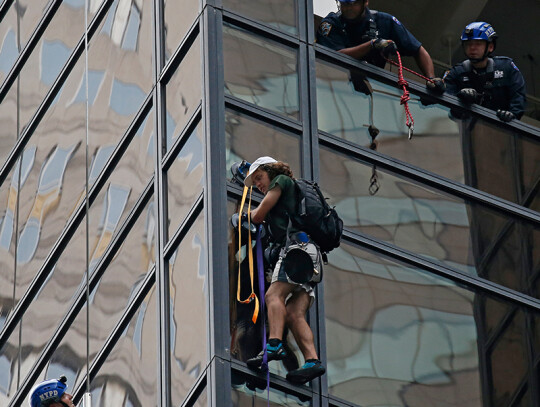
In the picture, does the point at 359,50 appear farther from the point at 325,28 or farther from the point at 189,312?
the point at 189,312

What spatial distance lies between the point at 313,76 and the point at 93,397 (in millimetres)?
3467

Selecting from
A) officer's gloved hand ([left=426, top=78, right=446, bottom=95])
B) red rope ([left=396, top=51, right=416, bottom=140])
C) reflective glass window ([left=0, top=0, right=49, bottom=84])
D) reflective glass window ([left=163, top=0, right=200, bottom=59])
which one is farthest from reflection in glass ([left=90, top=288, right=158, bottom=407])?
reflective glass window ([left=0, top=0, right=49, bottom=84])

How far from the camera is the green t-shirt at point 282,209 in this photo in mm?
17047

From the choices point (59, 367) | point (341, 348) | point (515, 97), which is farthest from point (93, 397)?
point (515, 97)

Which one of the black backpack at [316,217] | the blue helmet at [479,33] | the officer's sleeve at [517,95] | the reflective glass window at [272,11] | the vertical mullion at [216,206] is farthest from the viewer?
the blue helmet at [479,33]

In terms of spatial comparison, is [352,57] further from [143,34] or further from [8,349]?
[8,349]

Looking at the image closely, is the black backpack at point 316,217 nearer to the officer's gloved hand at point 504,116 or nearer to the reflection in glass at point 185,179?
the reflection in glass at point 185,179

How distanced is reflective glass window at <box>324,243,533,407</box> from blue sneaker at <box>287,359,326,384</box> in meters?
0.45

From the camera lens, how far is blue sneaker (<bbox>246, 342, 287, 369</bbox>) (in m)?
16.7

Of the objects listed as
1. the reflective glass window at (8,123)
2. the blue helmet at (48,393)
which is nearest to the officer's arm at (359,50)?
the blue helmet at (48,393)

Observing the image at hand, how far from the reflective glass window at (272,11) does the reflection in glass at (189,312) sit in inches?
84.7

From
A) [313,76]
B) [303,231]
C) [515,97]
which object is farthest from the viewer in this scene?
[515,97]

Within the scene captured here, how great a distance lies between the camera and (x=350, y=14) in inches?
784

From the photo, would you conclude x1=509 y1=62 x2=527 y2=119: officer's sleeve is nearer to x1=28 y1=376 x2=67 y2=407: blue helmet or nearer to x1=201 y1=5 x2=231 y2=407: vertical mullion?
x1=201 y1=5 x2=231 y2=407: vertical mullion
